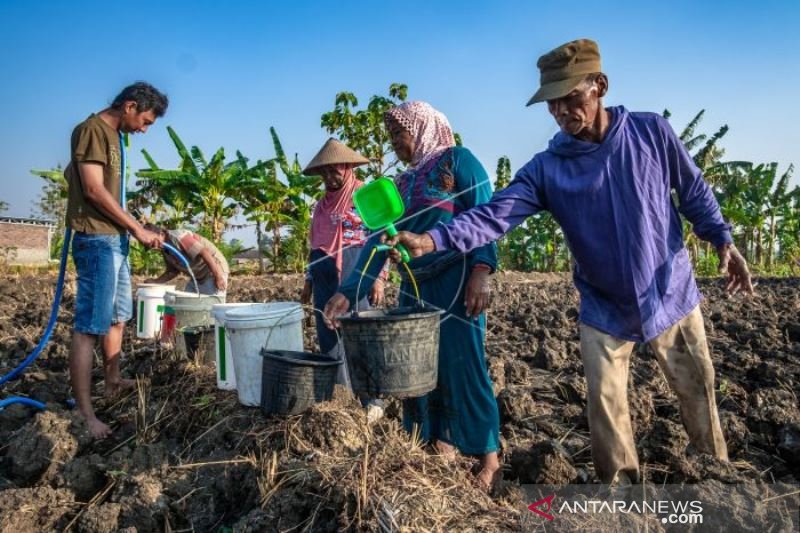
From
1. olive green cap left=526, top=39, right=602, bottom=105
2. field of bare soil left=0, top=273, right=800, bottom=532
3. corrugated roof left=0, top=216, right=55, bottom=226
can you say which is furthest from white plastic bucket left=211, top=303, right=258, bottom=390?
corrugated roof left=0, top=216, right=55, bottom=226

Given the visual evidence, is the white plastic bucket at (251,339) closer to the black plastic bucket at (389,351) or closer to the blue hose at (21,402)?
the black plastic bucket at (389,351)

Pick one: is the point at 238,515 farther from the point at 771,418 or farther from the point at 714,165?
the point at 714,165

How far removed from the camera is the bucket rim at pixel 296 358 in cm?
273

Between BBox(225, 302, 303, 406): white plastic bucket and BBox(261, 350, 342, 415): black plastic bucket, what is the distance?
0.28 meters

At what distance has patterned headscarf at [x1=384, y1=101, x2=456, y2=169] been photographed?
2.84m

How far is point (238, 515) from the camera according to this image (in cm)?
243

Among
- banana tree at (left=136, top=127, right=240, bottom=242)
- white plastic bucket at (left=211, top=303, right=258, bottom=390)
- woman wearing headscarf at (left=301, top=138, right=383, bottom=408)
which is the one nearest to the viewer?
white plastic bucket at (left=211, top=303, right=258, bottom=390)

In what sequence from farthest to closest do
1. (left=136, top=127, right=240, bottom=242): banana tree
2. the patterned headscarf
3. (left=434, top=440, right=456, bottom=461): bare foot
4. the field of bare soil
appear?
(left=136, top=127, right=240, bottom=242): banana tree → the patterned headscarf → (left=434, top=440, right=456, bottom=461): bare foot → the field of bare soil

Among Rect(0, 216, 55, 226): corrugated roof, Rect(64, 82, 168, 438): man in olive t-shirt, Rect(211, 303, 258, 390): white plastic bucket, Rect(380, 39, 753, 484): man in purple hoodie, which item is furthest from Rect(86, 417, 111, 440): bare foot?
Rect(0, 216, 55, 226): corrugated roof

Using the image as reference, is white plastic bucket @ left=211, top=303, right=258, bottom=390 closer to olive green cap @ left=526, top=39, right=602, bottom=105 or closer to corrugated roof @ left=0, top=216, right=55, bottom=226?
olive green cap @ left=526, top=39, right=602, bottom=105

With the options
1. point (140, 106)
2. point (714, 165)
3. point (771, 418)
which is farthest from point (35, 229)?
point (771, 418)

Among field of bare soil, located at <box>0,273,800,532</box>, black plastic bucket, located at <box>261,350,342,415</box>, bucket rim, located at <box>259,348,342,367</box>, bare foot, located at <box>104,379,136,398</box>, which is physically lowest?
field of bare soil, located at <box>0,273,800,532</box>

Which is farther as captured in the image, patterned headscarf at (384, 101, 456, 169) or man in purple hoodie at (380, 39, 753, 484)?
patterned headscarf at (384, 101, 456, 169)

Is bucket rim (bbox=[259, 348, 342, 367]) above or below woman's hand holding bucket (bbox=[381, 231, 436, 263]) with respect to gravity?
below
